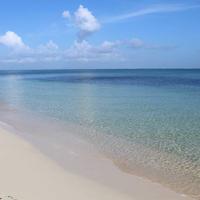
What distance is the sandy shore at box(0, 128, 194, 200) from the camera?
749 cm

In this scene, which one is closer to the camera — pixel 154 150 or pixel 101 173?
pixel 101 173

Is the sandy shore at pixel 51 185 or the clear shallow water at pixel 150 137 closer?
the sandy shore at pixel 51 185

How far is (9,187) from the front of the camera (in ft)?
25.1

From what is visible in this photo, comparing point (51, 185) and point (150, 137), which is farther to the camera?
point (150, 137)

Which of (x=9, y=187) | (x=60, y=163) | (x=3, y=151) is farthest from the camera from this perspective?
(x=3, y=151)

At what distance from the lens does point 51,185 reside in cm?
813

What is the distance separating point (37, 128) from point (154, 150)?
642cm

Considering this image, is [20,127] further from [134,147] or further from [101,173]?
[101,173]

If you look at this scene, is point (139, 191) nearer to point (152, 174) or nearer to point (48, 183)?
point (152, 174)

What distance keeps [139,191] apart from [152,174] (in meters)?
1.51

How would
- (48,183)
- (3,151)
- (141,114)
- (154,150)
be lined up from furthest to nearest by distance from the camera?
(141,114) → (154,150) → (3,151) → (48,183)

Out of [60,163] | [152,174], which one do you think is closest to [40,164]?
[60,163]

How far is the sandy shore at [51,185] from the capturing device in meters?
7.49

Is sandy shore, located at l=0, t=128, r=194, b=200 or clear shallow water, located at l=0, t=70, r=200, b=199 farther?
clear shallow water, located at l=0, t=70, r=200, b=199
